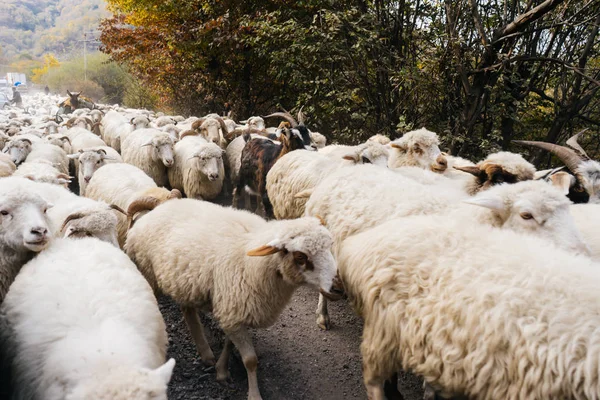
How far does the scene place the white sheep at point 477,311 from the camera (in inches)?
65.4

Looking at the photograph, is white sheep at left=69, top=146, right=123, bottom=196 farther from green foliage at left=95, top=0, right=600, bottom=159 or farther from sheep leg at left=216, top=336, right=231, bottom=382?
green foliage at left=95, top=0, right=600, bottom=159

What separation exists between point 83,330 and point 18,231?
3.81ft

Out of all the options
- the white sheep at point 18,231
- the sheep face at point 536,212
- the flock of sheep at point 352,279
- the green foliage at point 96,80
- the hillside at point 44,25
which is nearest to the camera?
the flock of sheep at point 352,279

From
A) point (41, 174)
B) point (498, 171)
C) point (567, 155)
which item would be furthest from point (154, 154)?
point (567, 155)

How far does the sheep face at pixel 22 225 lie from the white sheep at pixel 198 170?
10.7 ft

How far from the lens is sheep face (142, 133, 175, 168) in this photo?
6.57m

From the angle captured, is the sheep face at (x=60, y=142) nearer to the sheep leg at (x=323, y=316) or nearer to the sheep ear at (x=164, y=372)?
the sheep leg at (x=323, y=316)

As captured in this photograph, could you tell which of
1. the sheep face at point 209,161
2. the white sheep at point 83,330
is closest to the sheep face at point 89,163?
the sheep face at point 209,161

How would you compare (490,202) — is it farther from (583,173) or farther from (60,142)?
(60,142)

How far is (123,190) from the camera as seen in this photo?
488 centimetres

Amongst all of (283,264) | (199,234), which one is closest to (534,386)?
(283,264)

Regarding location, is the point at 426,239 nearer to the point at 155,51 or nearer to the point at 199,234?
the point at 199,234

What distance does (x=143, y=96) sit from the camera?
21984mm

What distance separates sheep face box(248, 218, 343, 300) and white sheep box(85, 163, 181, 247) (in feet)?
6.55
